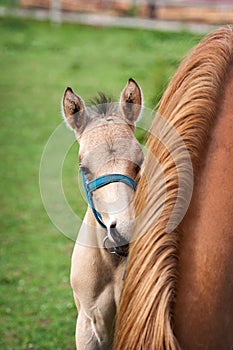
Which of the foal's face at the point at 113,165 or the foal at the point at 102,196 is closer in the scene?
the foal's face at the point at 113,165

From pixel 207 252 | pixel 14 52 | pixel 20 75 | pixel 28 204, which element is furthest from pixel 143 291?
pixel 14 52

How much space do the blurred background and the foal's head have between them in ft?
0.63

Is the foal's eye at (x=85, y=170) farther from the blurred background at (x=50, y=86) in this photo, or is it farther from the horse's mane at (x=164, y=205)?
the horse's mane at (x=164, y=205)

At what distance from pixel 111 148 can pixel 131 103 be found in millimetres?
324

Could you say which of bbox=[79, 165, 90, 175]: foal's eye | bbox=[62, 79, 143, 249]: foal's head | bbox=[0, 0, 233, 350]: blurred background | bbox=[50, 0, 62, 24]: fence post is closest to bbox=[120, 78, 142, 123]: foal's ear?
bbox=[62, 79, 143, 249]: foal's head

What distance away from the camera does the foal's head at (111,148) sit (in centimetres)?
308

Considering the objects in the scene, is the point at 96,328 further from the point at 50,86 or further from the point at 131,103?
the point at 50,86

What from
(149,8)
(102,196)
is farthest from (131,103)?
(149,8)

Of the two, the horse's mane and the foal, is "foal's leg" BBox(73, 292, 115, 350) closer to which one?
the foal

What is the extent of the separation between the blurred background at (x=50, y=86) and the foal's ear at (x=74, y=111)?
37 cm

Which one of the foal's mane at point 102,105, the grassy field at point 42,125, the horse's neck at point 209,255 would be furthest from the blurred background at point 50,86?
the horse's neck at point 209,255

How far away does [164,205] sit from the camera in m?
2.42

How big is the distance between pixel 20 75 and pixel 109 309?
1122 centimetres

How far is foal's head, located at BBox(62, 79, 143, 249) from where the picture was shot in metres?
3.08
